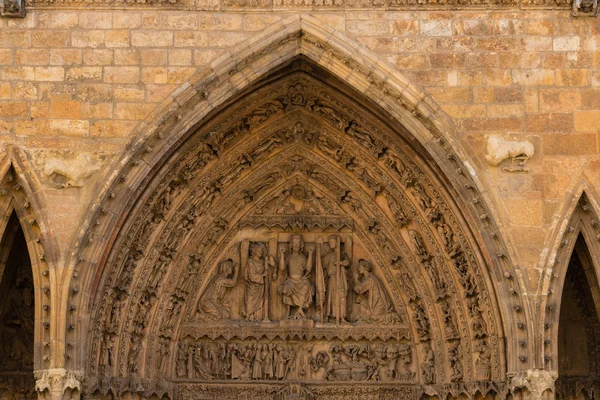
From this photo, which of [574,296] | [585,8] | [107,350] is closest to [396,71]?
[585,8]

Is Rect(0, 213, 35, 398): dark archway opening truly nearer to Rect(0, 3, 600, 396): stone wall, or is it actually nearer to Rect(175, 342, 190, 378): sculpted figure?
Rect(0, 3, 600, 396): stone wall

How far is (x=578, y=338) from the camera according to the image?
1523cm

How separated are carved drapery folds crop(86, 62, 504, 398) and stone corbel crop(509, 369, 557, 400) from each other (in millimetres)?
748

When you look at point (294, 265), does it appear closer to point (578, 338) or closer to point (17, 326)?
point (17, 326)

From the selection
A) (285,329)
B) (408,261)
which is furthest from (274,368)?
(408,261)

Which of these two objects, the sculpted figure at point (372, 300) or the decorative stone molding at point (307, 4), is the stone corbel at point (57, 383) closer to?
the sculpted figure at point (372, 300)

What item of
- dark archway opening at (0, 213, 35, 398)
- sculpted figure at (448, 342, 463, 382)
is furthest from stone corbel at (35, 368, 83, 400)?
sculpted figure at (448, 342, 463, 382)

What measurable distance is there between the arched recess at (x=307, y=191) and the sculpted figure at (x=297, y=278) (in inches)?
7.7

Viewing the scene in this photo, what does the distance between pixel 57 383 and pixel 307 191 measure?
12.3 ft

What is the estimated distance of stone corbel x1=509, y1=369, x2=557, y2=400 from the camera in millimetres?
14094

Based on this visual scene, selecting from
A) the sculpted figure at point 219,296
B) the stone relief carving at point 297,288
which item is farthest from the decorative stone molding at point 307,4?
the sculpted figure at point 219,296

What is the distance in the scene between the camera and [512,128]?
1459 centimetres

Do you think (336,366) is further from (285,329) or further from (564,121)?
(564,121)

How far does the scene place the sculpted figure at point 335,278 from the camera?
52.0ft
